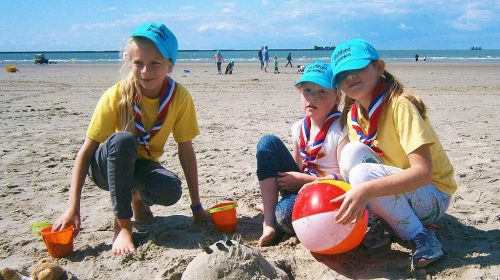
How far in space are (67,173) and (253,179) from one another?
204 cm

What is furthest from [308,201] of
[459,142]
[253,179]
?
[459,142]

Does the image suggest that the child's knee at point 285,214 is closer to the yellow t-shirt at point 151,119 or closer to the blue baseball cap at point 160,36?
the yellow t-shirt at point 151,119

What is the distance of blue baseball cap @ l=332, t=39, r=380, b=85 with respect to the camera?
9.11ft

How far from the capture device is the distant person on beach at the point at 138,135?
3.12m

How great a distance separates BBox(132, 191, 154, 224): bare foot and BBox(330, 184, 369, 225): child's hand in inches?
70.6

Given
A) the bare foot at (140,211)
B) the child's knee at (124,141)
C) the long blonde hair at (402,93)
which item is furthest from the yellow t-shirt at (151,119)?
the long blonde hair at (402,93)

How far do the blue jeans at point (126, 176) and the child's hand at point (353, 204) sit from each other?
4.46ft

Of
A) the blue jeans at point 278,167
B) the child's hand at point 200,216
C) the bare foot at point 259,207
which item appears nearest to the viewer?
the blue jeans at point 278,167

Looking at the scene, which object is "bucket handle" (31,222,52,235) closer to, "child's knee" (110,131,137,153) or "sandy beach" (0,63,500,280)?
"sandy beach" (0,63,500,280)

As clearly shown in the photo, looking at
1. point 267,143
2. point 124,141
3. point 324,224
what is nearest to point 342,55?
point 267,143

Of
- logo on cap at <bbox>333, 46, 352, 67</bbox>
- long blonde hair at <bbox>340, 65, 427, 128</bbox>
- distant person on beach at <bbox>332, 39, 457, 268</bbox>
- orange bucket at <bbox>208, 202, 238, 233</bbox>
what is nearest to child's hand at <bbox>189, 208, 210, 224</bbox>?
orange bucket at <bbox>208, 202, 238, 233</bbox>

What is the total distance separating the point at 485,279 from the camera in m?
2.52

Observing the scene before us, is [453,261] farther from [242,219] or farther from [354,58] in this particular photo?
[242,219]

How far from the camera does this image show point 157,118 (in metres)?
Result: 3.43
